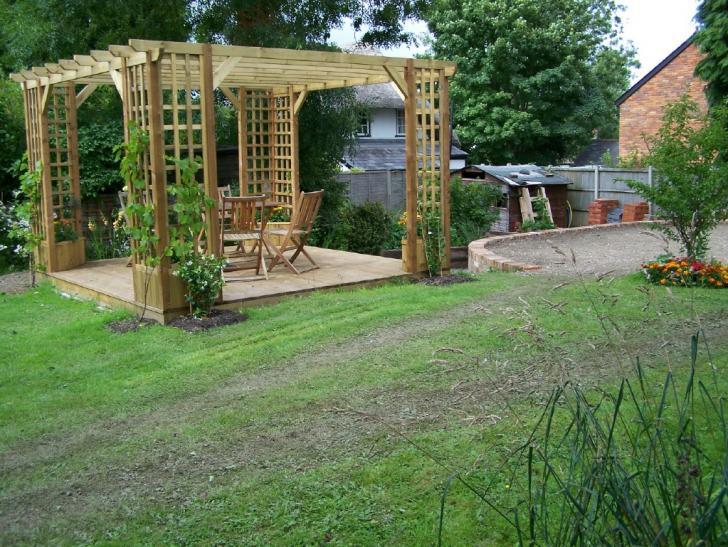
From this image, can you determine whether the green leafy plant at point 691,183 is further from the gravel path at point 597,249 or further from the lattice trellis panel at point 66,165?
the lattice trellis panel at point 66,165

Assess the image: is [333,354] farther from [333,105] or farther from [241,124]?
[333,105]

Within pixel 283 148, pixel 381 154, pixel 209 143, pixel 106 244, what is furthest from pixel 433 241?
pixel 381 154

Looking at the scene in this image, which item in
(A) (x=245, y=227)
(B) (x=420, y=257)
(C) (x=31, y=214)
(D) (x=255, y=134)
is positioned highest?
(D) (x=255, y=134)

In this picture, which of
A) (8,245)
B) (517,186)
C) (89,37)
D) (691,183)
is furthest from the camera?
(517,186)

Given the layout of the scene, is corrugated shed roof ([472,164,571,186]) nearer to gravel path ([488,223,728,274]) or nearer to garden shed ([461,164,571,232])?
garden shed ([461,164,571,232])

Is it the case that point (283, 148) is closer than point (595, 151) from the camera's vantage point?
Yes

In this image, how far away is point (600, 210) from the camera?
18.0 m

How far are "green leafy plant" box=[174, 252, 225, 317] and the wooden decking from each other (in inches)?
14.2

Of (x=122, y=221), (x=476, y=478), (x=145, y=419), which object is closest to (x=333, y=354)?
(x=145, y=419)

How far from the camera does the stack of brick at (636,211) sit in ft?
56.0

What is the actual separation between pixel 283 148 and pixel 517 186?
7621 mm

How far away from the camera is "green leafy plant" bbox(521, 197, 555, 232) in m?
17.2

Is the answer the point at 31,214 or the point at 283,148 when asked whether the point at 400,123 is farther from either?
the point at 31,214

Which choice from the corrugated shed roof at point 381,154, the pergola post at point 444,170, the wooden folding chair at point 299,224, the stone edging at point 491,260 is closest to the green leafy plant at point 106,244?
the wooden folding chair at point 299,224
